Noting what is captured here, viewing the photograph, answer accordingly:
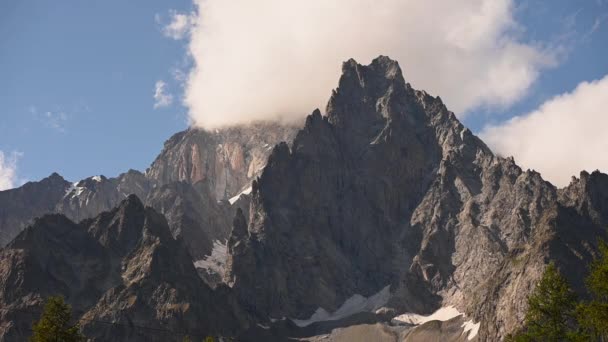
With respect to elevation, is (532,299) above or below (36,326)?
below

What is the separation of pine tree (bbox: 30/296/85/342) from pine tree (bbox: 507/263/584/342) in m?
37.0

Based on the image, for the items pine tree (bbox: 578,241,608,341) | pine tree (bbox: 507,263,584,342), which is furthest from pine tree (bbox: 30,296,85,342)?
pine tree (bbox: 578,241,608,341)

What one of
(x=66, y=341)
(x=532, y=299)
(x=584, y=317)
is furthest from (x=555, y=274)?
(x=66, y=341)

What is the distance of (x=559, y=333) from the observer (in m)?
60.8

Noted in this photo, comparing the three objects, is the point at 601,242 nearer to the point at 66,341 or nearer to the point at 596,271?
the point at 596,271

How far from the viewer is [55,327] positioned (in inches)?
2862

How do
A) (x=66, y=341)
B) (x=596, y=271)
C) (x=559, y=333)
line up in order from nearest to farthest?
(x=596, y=271) < (x=559, y=333) < (x=66, y=341)

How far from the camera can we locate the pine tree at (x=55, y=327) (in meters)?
72.2

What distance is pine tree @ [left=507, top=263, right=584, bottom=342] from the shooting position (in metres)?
61.2

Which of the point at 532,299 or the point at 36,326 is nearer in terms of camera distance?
the point at 532,299

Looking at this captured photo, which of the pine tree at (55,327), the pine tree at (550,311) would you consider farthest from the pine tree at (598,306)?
the pine tree at (55,327)

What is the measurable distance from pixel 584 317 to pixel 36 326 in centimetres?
4494

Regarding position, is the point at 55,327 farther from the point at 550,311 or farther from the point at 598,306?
the point at 598,306

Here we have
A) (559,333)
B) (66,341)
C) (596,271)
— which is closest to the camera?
(596,271)
